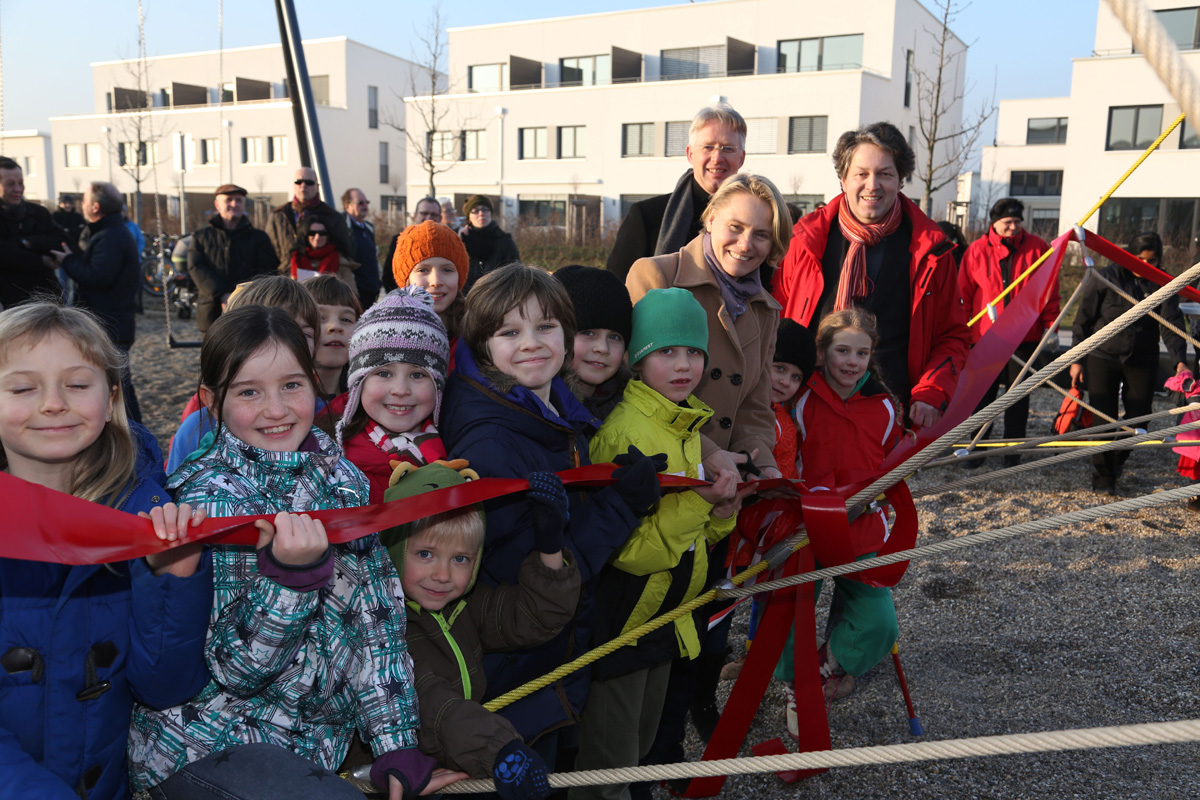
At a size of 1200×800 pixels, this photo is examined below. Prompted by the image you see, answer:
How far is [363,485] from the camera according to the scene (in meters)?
2.01

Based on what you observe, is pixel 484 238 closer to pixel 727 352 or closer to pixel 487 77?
pixel 727 352

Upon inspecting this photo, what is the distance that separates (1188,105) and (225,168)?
48.6 metres

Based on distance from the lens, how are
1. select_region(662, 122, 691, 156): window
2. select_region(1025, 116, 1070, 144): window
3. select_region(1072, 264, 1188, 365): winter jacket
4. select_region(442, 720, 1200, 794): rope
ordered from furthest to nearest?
select_region(1025, 116, 1070, 144): window, select_region(662, 122, 691, 156): window, select_region(1072, 264, 1188, 365): winter jacket, select_region(442, 720, 1200, 794): rope

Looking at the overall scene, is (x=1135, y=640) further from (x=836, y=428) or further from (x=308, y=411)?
(x=308, y=411)

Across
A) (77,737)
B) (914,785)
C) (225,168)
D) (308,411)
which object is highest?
(225,168)

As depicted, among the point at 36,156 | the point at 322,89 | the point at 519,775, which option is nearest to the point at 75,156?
the point at 36,156

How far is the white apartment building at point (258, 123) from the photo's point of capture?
4253 cm

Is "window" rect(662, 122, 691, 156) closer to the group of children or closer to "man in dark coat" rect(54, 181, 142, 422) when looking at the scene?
"man in dark coat" rect(54, 181, 142, 422)

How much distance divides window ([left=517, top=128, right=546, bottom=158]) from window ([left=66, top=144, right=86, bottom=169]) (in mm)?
30412

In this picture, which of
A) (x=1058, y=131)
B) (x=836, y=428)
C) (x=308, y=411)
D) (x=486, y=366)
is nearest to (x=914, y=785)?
(x=836, y=428)

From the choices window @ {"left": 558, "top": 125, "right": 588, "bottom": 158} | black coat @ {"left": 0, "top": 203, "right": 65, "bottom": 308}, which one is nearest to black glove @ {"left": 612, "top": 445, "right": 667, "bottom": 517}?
black coat @ {"left": 0, "top": 203, "right": 65, "bottom": 308}

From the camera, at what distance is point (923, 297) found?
351cm

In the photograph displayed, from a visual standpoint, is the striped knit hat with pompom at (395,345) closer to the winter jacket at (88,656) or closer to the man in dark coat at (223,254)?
the winter jacket at (88,656)

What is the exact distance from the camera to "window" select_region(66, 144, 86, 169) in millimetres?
49312
